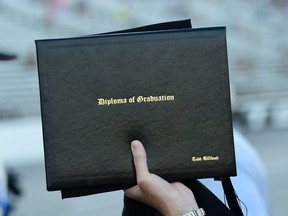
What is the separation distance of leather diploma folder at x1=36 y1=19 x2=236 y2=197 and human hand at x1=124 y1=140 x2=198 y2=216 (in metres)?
0.02

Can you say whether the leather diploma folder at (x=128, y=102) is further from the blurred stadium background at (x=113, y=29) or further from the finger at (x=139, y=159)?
the blurred stadium background at (x=113, y=29)

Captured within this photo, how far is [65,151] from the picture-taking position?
1.18 meters

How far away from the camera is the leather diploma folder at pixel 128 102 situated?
3.85ft

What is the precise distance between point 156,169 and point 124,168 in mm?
64

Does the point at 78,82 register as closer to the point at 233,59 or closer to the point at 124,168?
the point at 124,168

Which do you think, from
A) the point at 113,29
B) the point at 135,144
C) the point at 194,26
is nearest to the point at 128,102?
the point at 135,144

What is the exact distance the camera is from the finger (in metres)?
1.16

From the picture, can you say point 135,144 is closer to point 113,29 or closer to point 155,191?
point 155,191

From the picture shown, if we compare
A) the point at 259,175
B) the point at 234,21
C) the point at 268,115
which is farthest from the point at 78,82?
the point at 234,21

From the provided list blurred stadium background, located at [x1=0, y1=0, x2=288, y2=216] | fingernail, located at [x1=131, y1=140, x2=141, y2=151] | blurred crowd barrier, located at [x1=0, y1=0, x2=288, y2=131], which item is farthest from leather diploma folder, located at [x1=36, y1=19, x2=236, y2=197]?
blurred crowd barrier, located at [x1=0, y1=0, x2=288, y2=131]

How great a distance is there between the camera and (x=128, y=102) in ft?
3.85

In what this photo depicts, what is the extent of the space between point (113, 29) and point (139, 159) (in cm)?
653

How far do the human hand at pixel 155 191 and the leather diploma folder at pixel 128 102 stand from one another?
2 cm

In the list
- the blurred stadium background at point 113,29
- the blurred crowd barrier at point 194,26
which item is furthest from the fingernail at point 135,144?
the blurred crowd barrier at point 194,26
